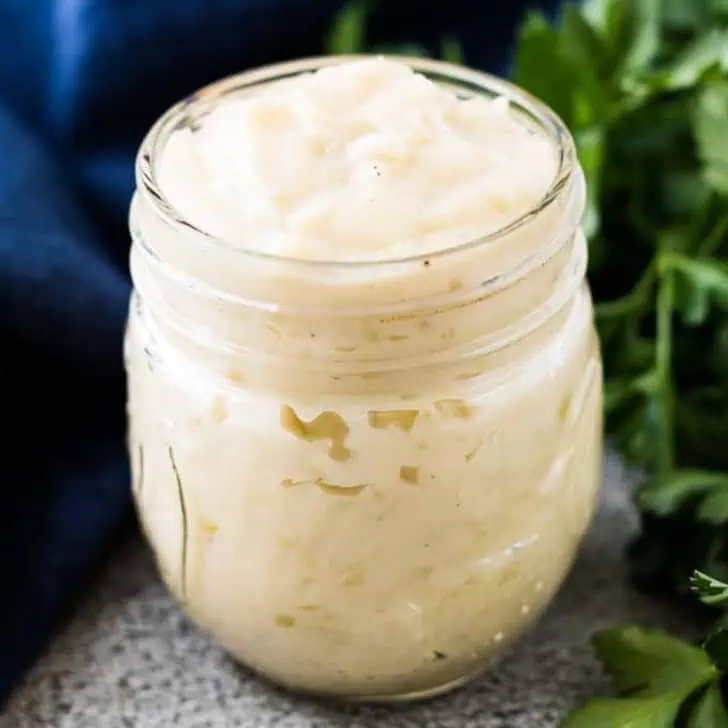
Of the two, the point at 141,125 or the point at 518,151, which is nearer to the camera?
the point at 518,151

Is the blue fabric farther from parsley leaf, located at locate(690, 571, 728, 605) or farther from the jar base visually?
parsley leaf, located at locate(690, 571, 728, 605)

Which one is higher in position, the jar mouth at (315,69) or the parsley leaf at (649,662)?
the jar mouth at (315,69)

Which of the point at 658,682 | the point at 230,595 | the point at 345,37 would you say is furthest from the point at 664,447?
the point at 345,37

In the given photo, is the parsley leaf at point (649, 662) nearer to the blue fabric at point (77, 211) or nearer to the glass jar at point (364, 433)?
the glass jar at point (364, 433)

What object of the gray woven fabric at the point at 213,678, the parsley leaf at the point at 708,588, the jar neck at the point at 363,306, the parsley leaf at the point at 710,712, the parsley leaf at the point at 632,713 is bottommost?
the gray woven fabric at the point at 213,678

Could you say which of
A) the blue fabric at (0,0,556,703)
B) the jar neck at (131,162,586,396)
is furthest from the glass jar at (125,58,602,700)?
the blue fabric at (0,0,556,703)

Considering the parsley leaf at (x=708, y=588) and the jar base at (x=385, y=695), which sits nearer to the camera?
the parsley leaf at (x=708, y=588)

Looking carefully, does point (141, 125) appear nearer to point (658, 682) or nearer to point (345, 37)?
point (345, 37)

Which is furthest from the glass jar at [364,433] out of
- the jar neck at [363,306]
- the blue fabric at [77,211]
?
the blue fabric at [77,211]

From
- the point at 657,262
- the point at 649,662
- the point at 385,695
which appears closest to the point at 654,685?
the point at 649,662
